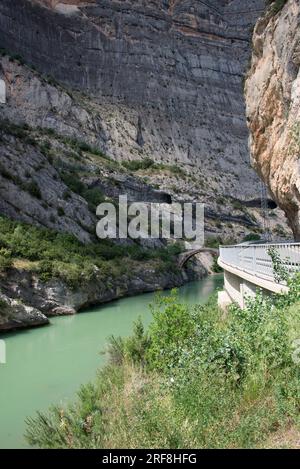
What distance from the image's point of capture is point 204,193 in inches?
2776

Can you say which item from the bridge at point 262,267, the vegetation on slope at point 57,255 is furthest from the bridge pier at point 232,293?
the vegetation on slope at point 57,255

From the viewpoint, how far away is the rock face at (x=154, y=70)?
74188mm

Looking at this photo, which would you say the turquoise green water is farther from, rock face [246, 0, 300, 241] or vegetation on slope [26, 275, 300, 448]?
rock face [246, 0, 300, 241]

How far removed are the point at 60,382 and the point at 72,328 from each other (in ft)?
29.3

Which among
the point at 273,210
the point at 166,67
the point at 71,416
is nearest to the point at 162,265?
the point at 71,416

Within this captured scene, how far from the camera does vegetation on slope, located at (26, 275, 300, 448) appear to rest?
5.37 m

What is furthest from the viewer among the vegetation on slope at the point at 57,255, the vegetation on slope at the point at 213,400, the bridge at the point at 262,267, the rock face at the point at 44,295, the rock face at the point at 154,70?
the rock face at the point at 154,70

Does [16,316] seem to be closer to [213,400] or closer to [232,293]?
[232,293]

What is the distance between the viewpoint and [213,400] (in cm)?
601

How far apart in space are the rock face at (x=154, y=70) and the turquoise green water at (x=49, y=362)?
172ft

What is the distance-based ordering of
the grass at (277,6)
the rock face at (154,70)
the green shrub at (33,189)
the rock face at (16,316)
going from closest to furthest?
1. the grass at (277,6)
2. the rock face at (16,316)
3. the green shrub at (33,189)
4. the rock face at (154,70)

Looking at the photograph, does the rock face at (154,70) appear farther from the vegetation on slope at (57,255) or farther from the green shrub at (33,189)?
the vegetation on slope at (57,255)

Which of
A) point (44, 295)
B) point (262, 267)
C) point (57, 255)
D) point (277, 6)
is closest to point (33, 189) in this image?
point (57, 255)

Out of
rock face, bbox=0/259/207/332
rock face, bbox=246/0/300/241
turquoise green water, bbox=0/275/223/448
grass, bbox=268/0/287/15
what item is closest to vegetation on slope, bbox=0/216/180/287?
rock face, bbox=0/259/207/332
